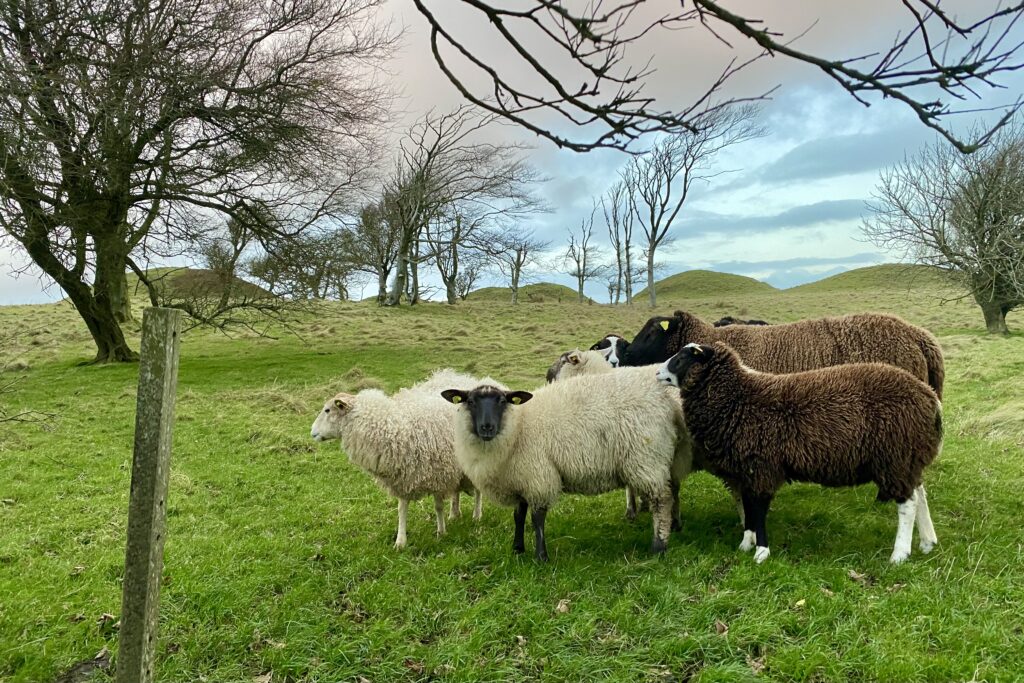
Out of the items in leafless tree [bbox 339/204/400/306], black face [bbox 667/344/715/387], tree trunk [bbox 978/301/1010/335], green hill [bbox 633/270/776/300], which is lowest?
black face [bbox 667/344/715/387]

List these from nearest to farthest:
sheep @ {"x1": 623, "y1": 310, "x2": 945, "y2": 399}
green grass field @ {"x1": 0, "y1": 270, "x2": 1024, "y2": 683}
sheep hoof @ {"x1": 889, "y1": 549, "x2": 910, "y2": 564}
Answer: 1. green grass field @ {"x1": 0, "y1": 270, "x2": 1024, "y2": 683}
2. sheep hoof @ {"x1": 889, "y1": 549, "x2": 910, "y2": 564}
3. sheep @ {"x1": 623, "y1": 310, "x2": 945, "y2": 399}

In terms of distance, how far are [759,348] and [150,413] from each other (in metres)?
6.43

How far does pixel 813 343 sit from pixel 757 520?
2.76 metres

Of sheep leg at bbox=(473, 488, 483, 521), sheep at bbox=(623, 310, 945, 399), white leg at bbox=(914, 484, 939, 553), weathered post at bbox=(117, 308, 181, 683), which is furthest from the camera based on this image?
sheep leg at bbox=(473, 488, 483, 521)

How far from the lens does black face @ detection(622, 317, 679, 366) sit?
8016mm

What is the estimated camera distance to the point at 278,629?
187 inches

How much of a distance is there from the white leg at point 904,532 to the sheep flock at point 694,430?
12 millimetres

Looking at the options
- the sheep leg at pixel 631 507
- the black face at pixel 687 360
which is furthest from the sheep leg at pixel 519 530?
the black face at pixel 687 360

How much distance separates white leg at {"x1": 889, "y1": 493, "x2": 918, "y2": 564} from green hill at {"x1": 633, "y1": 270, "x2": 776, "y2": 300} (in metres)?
60.7

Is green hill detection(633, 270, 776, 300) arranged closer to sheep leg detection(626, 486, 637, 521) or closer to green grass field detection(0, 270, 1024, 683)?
green grass field detection(0, 270, 1024, 683)

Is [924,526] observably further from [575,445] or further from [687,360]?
[575,445]

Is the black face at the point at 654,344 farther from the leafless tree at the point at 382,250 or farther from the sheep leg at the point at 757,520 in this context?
the leafless tree at the point at 382,250

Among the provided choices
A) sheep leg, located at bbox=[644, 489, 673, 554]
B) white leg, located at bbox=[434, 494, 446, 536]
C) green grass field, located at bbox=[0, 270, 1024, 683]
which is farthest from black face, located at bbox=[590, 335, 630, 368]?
white leg, located at bbox=[434, 494, 446, 536]

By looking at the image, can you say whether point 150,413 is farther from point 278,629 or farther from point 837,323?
point 837,323
